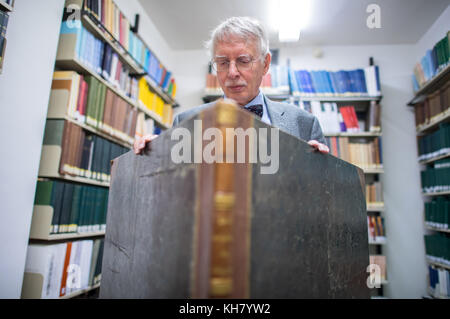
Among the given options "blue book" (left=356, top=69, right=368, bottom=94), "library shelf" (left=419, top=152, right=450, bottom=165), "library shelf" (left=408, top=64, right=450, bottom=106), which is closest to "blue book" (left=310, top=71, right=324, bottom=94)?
"blue book" (left=356, top=69, right=368, bottom=94)

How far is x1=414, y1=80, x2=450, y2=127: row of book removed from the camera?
102 inches

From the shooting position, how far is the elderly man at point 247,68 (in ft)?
3.15

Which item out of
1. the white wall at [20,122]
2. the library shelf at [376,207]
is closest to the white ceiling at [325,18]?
the white wall at [20,122]

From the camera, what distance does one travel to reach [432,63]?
274 centimetres

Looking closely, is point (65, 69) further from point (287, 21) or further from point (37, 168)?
point (287, 21)

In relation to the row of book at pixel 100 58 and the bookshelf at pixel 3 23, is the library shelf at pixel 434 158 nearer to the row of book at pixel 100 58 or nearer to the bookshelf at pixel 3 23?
the row of book at pixel 100 58

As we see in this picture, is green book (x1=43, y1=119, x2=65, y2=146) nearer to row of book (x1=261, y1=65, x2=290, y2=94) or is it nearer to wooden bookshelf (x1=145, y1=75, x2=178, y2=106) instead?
wooden bookshelf (x1=145, y1=75, x2=178, y2=106)

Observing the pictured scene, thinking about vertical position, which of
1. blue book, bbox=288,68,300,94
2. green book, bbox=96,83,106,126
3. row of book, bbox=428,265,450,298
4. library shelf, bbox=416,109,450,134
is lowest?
row of book, bbox=428,265,450,298

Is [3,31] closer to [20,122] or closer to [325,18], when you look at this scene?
[20,122]

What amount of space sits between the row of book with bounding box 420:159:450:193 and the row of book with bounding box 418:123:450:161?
11cm

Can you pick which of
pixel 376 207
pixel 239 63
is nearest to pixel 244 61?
pixel 239 63
